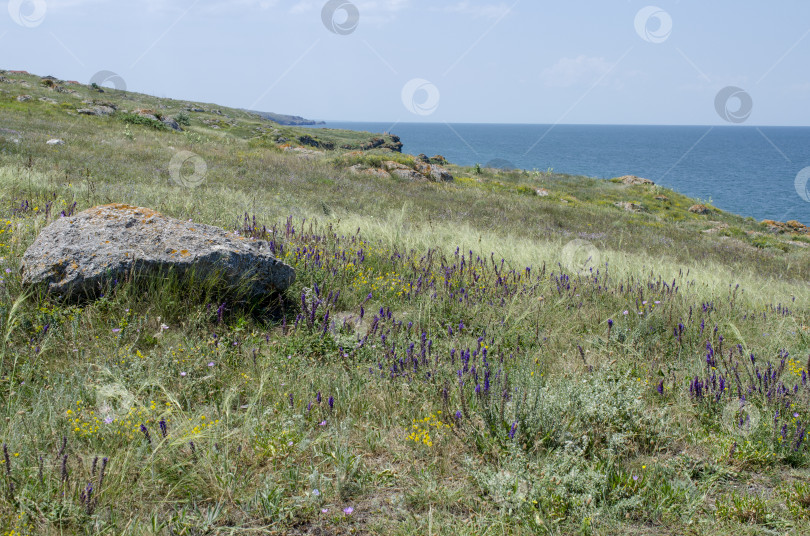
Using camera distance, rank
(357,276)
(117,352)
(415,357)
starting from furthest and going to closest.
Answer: (357,276) → (415,357) → (117,352)

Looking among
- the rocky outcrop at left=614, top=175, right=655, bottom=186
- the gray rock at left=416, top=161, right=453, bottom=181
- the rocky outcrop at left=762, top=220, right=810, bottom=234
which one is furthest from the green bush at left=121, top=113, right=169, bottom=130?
the rocky outcrop at left=762, top=220, right=810, bottom=234

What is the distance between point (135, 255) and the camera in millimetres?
3801

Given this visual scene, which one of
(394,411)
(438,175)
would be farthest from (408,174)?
(394,411)

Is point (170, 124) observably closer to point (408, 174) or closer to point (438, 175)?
point (408, 174)

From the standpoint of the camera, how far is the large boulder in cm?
362

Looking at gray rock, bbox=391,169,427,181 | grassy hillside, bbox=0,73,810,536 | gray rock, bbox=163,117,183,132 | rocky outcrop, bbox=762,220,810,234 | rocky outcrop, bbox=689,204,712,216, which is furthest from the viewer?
gray rock, bbox=163,117,183,132

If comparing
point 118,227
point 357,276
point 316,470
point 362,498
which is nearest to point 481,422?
point 362,498

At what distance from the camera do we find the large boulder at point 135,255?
3617 millimetres

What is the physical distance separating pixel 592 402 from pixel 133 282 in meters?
3.53

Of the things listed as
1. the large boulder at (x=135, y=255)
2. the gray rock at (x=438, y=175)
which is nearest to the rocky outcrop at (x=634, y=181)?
Result: the gray rock at (x=438, y=175)

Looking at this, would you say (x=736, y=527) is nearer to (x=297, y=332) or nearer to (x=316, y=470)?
(x=316, y=470)

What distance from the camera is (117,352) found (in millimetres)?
2916

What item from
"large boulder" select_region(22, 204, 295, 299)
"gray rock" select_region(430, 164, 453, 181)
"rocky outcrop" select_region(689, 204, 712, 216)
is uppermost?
"rocky outcrop" select_region(689, 204, 712, 216)

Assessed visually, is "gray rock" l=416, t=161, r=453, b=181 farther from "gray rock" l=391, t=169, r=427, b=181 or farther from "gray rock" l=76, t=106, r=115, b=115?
"gray rock" l=76, t=106, r=115, b=115
